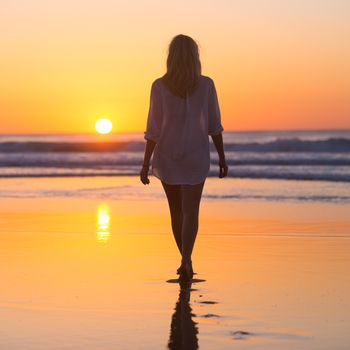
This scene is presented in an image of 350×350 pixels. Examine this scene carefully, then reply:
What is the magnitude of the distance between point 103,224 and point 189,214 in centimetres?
353

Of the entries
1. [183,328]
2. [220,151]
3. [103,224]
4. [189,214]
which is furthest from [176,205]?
[103,224]

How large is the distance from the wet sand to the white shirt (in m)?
0.76

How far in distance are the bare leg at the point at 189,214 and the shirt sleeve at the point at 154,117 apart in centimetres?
42

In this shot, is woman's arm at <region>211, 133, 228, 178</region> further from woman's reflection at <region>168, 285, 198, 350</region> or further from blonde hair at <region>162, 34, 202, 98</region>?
woman's reflection at <region>168, 285, 198, 350</region>

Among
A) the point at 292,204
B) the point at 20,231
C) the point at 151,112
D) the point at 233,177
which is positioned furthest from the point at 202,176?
the point at 233,177

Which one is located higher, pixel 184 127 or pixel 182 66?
pixel 182 66

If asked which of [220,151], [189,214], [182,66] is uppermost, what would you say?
[182,66]

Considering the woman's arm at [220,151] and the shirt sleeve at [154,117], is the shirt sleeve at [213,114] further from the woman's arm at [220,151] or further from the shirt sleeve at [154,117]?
the shirt sleeve at [154,117]

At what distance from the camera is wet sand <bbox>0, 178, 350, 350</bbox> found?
14.9 ft

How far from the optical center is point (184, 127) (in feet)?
20.5

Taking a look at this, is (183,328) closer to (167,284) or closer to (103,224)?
(167,284)

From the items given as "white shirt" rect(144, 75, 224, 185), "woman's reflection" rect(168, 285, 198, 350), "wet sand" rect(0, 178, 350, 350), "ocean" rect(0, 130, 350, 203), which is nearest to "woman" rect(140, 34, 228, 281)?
"white shirt" rect(144, 75, 224, 185)

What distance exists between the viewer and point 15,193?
598 inches

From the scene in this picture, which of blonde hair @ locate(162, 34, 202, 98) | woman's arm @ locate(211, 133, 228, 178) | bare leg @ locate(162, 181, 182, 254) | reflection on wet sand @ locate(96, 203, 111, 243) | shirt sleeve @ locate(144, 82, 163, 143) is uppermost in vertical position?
blonde hair @ locate(162, 34, 202, 98)
